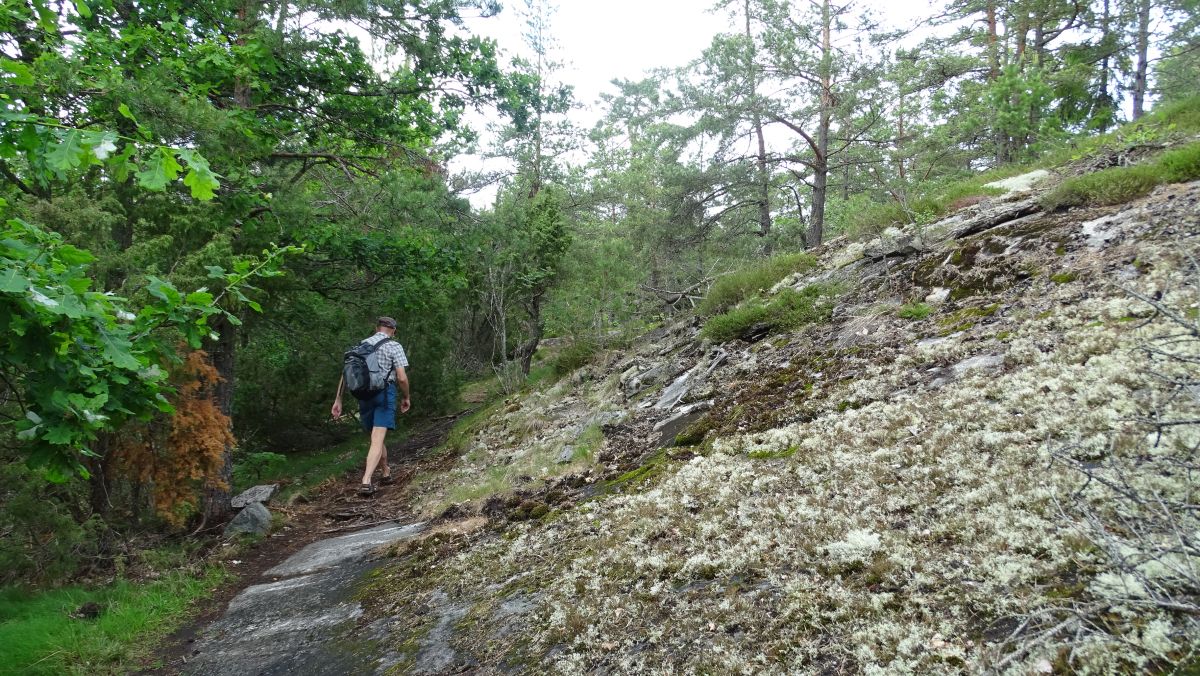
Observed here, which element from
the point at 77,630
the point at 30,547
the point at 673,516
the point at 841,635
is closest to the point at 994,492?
the point at 841,635

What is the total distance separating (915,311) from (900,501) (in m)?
3.74

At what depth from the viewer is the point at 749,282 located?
10125 millimetres

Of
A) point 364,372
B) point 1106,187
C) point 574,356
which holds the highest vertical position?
point 1106,187

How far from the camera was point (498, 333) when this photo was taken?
1460cm

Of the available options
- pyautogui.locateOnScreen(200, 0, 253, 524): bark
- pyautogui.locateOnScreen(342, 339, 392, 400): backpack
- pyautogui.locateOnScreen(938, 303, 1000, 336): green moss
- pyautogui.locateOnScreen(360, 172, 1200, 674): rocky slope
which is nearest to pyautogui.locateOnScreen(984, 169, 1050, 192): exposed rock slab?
pyautogui.locateOnScreen(360, 172, 1200, 674): rocky slope

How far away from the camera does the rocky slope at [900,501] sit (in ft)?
7.47

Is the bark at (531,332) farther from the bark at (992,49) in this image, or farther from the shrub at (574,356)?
the bark at (992,49)

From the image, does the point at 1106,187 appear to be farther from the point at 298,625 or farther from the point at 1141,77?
the point at 1141,77

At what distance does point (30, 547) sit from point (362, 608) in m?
2.98

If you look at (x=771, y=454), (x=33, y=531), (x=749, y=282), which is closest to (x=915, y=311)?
(x=771, y=454)

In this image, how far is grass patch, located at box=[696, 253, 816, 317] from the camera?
10.1 metres

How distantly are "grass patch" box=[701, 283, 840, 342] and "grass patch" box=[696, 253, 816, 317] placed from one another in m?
0.93

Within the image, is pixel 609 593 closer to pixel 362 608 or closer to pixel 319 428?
pixel 362 608

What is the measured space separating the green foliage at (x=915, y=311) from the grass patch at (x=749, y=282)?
3219 mm
